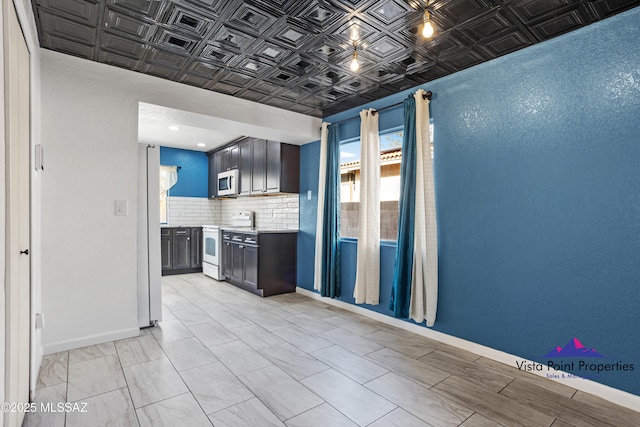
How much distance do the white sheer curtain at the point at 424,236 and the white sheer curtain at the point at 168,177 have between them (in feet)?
17.1

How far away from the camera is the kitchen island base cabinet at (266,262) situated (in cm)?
456

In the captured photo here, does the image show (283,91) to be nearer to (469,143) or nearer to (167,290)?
(469,143)

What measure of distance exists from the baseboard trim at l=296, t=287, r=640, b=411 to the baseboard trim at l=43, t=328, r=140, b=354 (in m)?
2.25

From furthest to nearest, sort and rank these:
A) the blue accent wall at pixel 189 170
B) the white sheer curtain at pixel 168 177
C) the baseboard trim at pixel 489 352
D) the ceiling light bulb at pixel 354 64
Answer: the blue accent wall at pixel 189 170 → the white sheer curtain at pixel 168 177 → the ceiling light bulb at pixel 354 64 → the baseboard trim at pixel 489 352

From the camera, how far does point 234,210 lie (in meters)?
6.74

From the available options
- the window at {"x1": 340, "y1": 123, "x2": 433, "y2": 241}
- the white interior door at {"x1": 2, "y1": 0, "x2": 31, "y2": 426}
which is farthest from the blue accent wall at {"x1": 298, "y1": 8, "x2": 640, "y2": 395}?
the white interior door at {"x1": 2, "y1": 0, "x2": 31, "y2": 426}

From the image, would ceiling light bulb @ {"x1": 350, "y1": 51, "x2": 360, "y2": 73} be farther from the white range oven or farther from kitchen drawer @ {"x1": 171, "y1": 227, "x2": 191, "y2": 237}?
kitchen drawer @ {"x1": 171, "y1": 227, "x2": 191, "y2": 237}

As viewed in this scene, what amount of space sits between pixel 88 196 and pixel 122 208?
271 mm

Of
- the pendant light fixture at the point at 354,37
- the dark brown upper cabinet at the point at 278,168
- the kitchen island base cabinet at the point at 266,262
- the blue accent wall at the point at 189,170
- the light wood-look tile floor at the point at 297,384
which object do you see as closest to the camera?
the light wood-look tile floor at the point at 297,384

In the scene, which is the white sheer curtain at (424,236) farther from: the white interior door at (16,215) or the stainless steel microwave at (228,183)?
the stainless steel microwave at (228,183)

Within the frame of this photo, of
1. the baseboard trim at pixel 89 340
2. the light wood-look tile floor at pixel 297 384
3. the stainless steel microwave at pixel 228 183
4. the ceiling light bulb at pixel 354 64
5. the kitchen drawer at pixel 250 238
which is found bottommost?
the light wood-look tile floor at pixel 297 384

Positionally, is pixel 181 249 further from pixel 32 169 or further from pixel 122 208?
pixel 32 169

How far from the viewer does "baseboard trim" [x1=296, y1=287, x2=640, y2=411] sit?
206 centimetres

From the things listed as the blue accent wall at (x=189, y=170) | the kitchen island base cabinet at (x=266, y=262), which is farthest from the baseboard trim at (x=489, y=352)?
the blue accent wall at (x=189, y=170)
